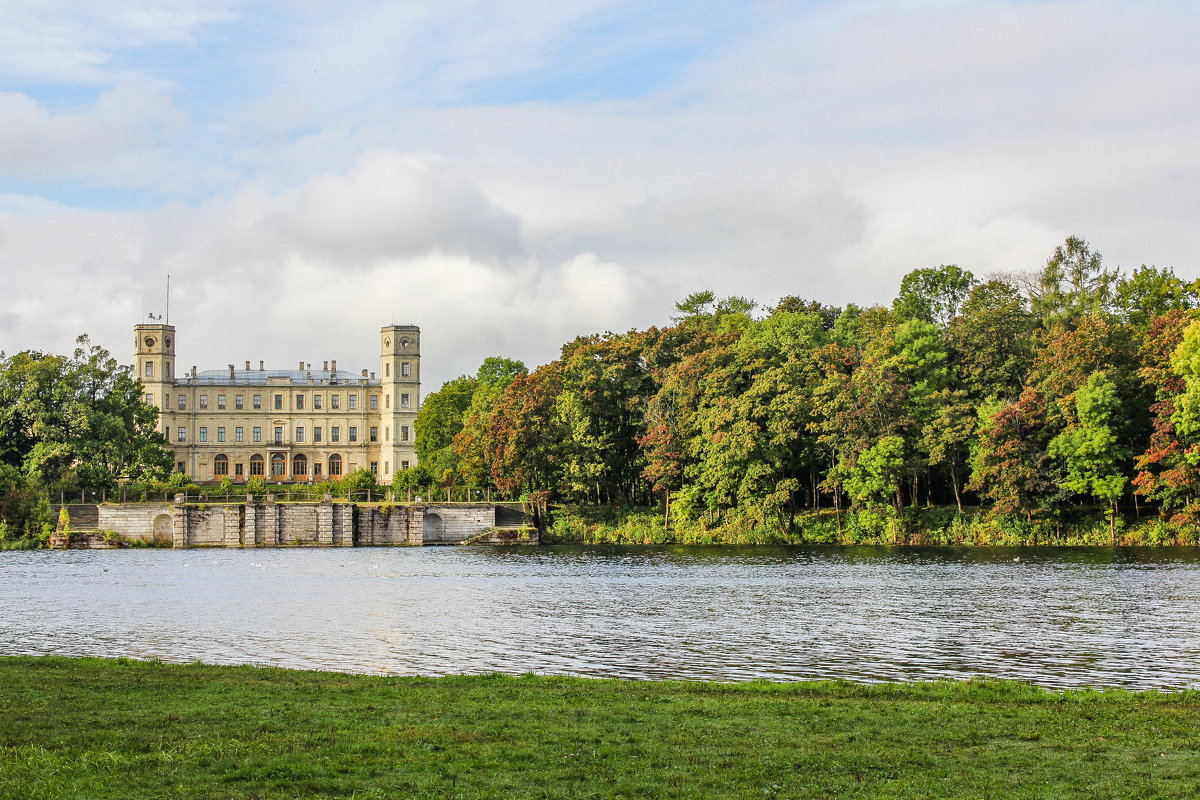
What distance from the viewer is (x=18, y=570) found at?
145 feet

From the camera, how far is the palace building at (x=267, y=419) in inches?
4606

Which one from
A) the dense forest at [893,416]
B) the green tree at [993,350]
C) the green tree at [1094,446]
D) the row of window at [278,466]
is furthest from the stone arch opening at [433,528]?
the row of window at [278,466]

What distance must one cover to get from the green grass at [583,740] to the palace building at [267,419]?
342 feet

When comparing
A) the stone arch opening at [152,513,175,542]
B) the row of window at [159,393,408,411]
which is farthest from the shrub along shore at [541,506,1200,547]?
the row of window at [159,393,408,411]

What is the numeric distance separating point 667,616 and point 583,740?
52.2 feet

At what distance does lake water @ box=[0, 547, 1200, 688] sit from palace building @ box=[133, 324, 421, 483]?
7301 centimetres

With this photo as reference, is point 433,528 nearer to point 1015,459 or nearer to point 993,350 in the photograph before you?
point 993,350

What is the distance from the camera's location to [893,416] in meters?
56.6

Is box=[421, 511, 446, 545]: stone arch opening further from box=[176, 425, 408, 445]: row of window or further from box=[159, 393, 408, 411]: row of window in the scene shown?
box=[159, 393, 408, 411]: row of window

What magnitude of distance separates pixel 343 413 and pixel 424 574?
267 feet

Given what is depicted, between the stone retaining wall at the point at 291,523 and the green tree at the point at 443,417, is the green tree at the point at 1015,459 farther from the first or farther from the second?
the green tree at the point at 443,417

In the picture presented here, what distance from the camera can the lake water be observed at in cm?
1912

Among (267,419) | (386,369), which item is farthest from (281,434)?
(386,369)

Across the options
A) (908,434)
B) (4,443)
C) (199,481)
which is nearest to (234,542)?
(4,443)
